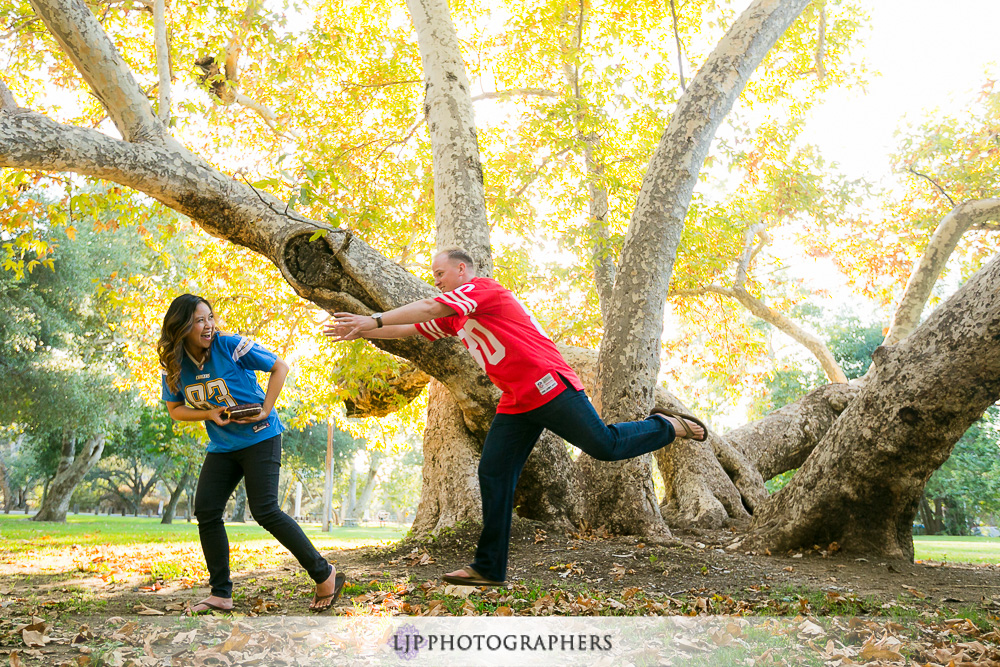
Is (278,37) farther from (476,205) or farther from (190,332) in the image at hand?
(190,332)

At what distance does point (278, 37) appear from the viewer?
941 centimetres

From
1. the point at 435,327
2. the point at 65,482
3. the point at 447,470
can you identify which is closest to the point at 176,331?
the point at 435,327

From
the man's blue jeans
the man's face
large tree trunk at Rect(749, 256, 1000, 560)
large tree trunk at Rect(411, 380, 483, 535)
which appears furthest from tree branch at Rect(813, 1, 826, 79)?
the man's blue jeans

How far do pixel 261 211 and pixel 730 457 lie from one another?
7.19 m

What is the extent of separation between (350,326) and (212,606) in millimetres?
1943

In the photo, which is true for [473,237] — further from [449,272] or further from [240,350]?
[240,350]

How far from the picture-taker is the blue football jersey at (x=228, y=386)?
12.5ft

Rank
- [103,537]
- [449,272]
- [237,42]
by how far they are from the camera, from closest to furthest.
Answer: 1. [449,272]
2. [237,42]
3. [103,537]

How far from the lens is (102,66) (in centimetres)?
585

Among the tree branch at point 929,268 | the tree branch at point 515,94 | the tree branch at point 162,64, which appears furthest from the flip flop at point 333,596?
the tree branch at point 515,94

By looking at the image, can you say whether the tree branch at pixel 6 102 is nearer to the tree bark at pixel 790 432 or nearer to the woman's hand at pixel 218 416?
the woman's hand at pixel 218 416

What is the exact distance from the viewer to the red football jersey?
148 inches

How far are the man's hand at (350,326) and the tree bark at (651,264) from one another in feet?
11.4

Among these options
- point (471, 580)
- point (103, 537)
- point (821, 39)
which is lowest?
point (103, 537)
